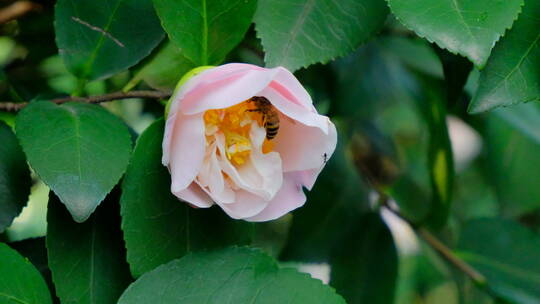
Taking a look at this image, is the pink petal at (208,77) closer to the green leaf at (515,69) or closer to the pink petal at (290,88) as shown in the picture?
the pink petal at (290,88)

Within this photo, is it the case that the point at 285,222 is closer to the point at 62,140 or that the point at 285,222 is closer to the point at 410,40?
the point at 410,40

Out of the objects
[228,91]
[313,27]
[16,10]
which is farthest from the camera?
[16,10]

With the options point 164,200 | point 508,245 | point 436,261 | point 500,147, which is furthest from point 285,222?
point 164,200

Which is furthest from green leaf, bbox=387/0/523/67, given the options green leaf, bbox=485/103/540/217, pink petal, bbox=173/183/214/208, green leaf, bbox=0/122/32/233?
green leaf, bbox=485/103/540/217

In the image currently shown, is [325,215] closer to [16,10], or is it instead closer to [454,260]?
[454,260]

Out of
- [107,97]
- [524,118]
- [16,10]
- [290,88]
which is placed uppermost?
[290,88]

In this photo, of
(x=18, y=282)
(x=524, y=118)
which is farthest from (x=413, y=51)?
(x=18, y=282)

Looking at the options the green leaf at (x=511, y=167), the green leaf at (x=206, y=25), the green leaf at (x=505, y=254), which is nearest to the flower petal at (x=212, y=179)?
the green leaf at (x=206, y=25)
